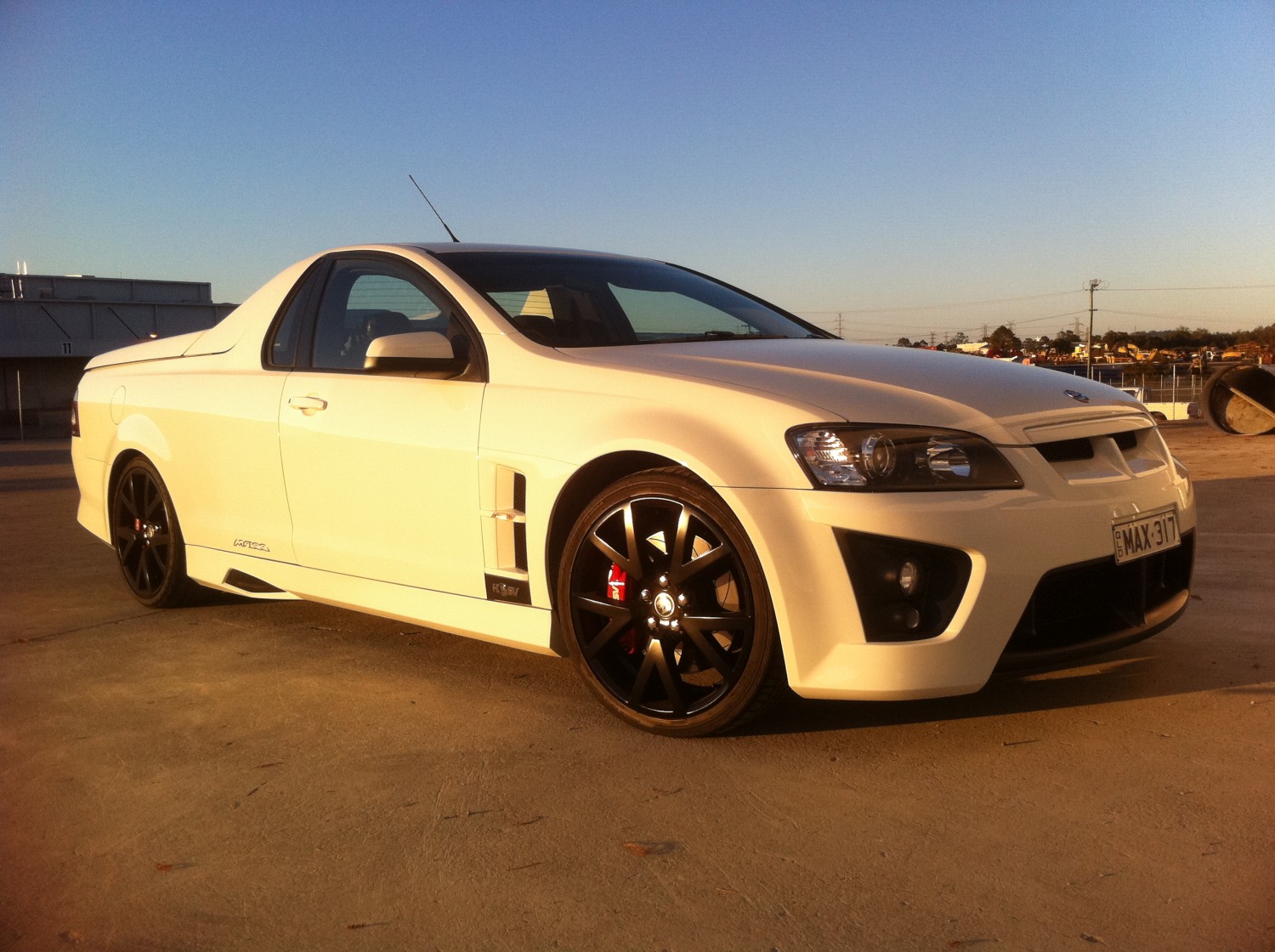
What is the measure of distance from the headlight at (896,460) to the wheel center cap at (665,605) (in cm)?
58

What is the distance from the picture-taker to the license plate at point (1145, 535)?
341 cm

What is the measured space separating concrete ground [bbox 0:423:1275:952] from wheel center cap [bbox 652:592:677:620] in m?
0.37

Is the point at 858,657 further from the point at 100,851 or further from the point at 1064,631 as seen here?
the point at 100,851

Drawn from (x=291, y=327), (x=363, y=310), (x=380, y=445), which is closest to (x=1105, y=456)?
(x=380, y=445)

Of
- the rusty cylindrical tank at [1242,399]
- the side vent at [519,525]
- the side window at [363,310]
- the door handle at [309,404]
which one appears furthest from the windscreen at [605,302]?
the rusty cylindrical tank at [1242,399]

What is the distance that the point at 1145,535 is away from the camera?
353cm

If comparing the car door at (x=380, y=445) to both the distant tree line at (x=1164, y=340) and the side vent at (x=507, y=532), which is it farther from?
the distant tree line at (x=1164, y=340)

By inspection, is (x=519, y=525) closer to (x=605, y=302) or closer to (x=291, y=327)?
(x=605, y=302)

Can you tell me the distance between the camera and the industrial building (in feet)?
148

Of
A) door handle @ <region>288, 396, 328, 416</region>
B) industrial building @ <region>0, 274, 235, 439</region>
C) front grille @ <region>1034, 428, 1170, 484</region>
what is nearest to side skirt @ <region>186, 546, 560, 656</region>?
door handle @ <region>288, 396, 328, 416</region>

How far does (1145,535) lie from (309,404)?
2840 mm

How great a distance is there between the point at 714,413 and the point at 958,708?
3.97 ft

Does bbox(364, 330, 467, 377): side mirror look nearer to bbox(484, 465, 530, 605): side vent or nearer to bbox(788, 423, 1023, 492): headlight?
bbox(484, 465, 530, 605): side vent

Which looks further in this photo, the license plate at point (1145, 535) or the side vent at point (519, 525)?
the side vent at point (519, 525)
